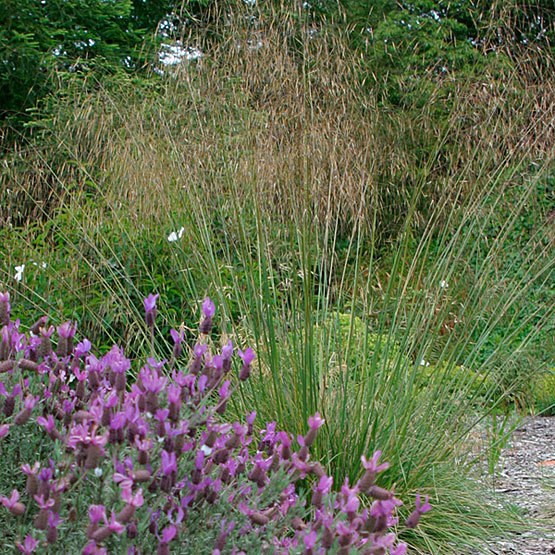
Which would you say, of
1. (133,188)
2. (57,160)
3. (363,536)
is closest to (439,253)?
(363,536)

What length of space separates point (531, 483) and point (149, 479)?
215cm

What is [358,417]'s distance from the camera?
72.6 inches

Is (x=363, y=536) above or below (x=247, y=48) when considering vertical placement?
below

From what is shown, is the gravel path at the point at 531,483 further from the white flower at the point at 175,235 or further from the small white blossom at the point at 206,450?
the white flower at the point at 175,235

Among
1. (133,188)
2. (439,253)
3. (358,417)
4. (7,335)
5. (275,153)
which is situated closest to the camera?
(7,335)

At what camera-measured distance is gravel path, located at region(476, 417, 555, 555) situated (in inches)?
76.2

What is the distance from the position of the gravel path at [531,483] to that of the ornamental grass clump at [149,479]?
1130 millimetres

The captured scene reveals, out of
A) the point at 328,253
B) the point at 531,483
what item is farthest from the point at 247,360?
the point at 531,483

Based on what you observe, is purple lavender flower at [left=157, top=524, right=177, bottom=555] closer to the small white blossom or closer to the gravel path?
the small white blossom

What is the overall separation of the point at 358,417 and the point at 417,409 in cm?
33

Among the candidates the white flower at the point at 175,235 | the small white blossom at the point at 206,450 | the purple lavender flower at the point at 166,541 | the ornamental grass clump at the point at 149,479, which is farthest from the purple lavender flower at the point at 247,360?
the white flower at the point at 175,235

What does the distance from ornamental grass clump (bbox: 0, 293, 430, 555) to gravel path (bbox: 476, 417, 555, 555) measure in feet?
3.71

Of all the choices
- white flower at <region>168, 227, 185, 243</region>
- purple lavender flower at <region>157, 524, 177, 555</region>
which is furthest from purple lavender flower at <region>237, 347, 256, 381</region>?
white flower at <region>168, 227, 185, 243</region>

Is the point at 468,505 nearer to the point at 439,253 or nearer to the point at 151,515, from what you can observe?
the point at 439,253
